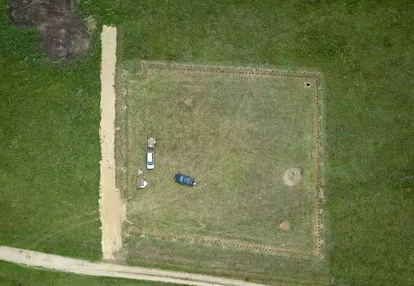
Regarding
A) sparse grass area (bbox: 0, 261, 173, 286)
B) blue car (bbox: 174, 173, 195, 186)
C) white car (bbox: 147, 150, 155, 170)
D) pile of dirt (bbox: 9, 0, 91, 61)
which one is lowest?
sparse grass area (bbox: 0, 261, 173, 286)

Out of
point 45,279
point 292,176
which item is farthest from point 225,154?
point 45,279

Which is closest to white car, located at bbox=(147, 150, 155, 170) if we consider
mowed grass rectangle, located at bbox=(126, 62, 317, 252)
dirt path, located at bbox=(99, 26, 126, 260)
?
mowed grass rectangle, located at bbox=(126, 62, 317, 252)

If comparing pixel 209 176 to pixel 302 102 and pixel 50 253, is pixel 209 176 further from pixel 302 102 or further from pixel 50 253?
pixel 50 253

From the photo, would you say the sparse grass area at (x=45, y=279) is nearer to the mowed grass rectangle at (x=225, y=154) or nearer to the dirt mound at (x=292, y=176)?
the mowed grass rectangle at (x=225, y=154)

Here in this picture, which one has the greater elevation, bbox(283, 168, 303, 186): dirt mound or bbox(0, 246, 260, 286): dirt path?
bbox(283, 168, 303, 186): dirt mound


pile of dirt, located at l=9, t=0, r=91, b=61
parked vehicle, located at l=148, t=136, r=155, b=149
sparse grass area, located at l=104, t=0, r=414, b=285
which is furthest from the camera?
pile of dirt, located at l=9, t=0, r=91, b=61

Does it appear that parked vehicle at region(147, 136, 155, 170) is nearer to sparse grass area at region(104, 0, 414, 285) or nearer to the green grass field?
the green grass field

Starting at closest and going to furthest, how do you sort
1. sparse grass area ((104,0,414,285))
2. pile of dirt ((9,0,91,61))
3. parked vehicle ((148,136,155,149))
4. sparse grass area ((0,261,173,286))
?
sparse grass area ((0,261,173,286)) → sparse grass area ((104,0,414,285)) → parked vehicle ((148,136,155,149)) → pile of dirt ((9,0,91,61))
